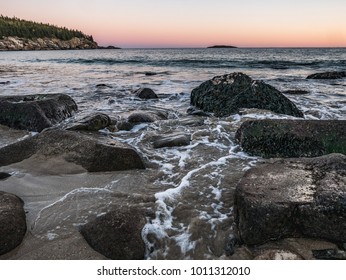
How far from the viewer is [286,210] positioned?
114 inches

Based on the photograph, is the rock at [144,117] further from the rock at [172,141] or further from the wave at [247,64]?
the wave at [247,64]

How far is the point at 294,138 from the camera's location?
16.4ft

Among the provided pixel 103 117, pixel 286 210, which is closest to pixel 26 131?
pixel 103 117

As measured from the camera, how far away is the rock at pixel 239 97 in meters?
7.95

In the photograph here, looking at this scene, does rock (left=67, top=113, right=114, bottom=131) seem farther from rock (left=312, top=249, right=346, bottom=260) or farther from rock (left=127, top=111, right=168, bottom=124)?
rock (left=312, top=249, right=346, bottom=260)

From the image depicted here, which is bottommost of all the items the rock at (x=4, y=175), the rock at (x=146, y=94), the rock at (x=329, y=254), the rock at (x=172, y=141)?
the rock at (x=329, y=254)

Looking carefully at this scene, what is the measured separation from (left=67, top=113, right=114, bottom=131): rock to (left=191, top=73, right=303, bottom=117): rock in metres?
3.01

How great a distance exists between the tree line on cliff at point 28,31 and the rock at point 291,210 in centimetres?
11774

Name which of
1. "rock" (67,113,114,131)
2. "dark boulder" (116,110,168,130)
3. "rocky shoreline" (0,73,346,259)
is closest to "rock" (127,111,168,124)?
"dark boulder" (116,110,168,130)

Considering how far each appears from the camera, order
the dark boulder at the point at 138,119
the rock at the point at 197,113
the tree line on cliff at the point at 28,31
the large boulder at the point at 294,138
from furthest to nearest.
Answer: the tree line on cliff at the point at 28,31
the rock at the point at 197,113
the dark boulder at the point at 138,119
the large boulder at the point at 294,138

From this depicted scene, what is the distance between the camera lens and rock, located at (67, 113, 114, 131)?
659cm

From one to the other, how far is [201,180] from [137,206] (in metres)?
1.12

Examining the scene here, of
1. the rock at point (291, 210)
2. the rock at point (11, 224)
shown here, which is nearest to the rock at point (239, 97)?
the rock at point (291, 210)
